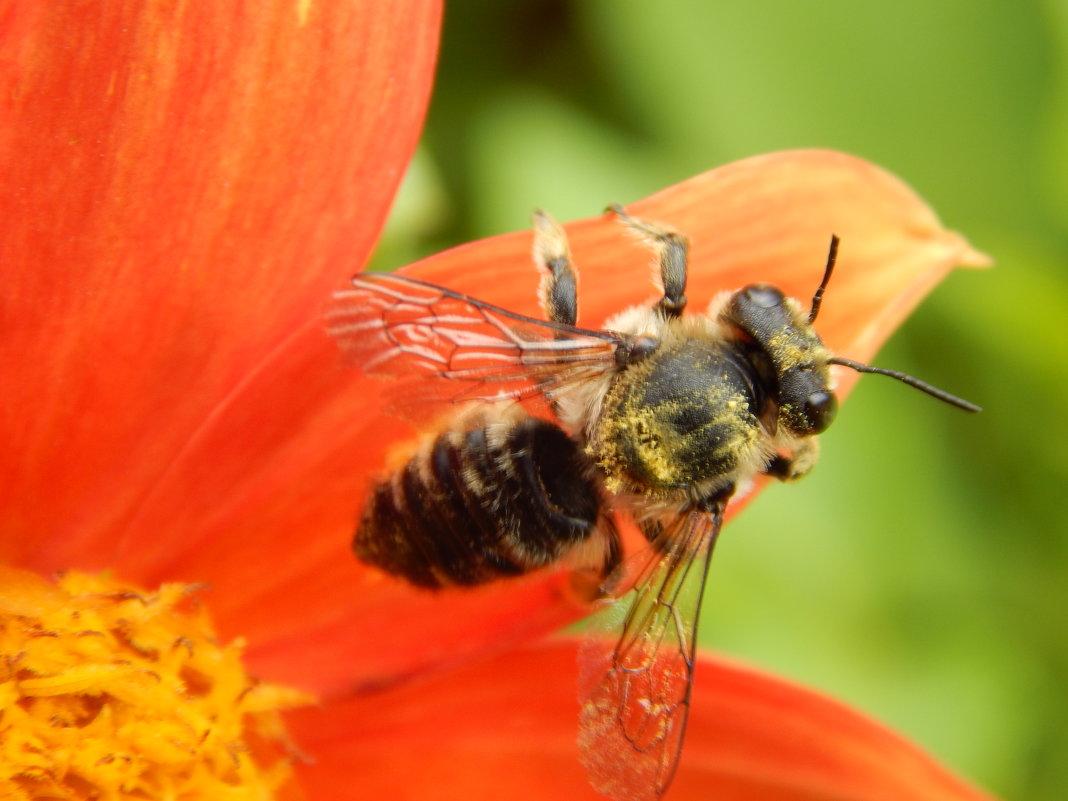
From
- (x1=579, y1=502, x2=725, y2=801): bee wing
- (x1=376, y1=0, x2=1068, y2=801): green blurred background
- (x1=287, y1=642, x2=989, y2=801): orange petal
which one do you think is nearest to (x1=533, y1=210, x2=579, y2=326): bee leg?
(x1=579, y1=502, x2=725, y2=801): bee wing

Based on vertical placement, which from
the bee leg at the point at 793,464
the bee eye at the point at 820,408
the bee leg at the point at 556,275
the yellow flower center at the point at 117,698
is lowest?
the yellow flower center at the point at 117,698

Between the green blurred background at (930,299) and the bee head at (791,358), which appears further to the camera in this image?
the green blurred background at (930,299)

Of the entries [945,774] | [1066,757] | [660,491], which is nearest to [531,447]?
[660,491]

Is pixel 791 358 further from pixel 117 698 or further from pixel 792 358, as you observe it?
pixel 117 698

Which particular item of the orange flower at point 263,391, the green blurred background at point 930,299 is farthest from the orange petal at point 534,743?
the green blurred background at point 930,299

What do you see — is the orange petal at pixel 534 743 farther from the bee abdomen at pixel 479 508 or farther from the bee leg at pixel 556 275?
the bee leg at pixel 556 275

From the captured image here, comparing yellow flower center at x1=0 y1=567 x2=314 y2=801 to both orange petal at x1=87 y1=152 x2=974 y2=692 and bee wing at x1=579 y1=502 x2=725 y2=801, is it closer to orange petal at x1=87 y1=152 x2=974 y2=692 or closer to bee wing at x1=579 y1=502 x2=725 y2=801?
orange petal at x1=87 y1=152 x2=974 y2=692

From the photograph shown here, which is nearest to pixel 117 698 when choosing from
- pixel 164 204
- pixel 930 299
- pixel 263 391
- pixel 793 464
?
pixel 263 391
